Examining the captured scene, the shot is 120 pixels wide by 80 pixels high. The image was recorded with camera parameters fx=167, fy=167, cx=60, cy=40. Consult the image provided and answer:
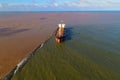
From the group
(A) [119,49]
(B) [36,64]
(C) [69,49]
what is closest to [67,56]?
(C) [69,49]

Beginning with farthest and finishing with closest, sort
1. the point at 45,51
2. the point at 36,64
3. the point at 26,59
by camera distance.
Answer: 1. the point at 45,51
2. the point at 26,59
3. the point at 36,64

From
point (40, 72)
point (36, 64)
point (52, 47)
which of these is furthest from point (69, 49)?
point (40, 72)

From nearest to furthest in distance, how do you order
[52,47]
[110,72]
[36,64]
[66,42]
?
[110,72], [36,64], [52,47], [66,42]

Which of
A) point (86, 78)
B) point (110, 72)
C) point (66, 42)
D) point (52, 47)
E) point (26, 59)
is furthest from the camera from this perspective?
point (66, 42)

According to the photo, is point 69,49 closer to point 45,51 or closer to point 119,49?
point 45,51

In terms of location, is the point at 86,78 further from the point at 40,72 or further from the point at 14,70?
the point at 14,70

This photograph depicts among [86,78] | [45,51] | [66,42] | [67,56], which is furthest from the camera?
[66,42]

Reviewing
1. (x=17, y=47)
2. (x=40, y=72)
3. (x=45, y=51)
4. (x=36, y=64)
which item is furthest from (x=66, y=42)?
(x=40, y=72)

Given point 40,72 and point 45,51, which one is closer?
point 40,72

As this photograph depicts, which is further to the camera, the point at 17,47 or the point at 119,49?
the point at 17,47
